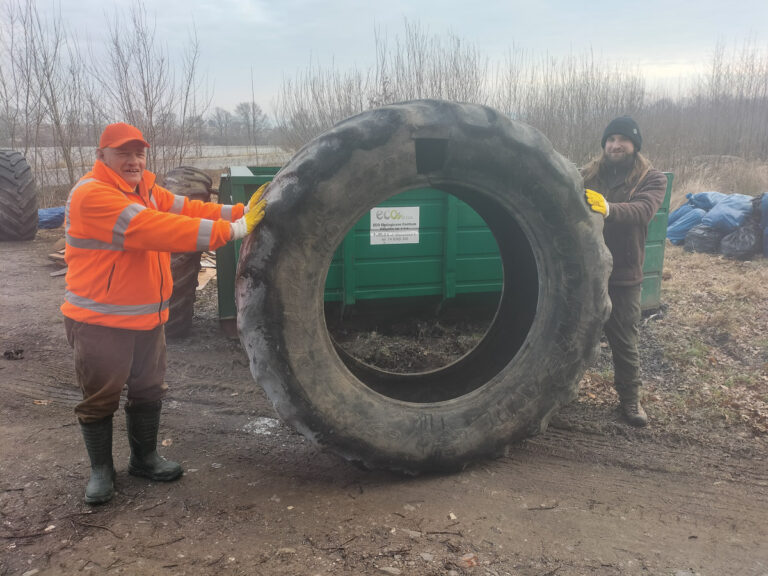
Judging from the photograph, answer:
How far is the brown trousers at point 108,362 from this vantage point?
9.12 ft

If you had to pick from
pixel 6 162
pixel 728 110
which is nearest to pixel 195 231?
pixel 6 162

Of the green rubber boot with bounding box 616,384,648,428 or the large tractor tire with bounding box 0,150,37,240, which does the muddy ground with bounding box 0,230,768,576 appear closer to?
the green rubber boot with bounding box 616,384,648,428

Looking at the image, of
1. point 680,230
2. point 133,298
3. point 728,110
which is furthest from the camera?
point 728,110

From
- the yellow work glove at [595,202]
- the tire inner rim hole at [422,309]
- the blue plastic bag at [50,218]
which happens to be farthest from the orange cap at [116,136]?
the blue plastic bag at [50,218]

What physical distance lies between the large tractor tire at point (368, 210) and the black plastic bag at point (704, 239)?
7343mm

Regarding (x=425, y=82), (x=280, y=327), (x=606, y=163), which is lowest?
(x=280, y=327)

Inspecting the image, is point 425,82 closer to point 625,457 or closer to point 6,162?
point 6,162

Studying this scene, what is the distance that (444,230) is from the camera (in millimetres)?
5082

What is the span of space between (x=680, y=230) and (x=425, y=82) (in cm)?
714

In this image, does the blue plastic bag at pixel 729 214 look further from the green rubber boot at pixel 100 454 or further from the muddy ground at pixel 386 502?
the green rubber boot at pixel 100 454

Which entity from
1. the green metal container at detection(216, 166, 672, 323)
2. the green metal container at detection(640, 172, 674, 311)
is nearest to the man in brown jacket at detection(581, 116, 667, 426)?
the green metal container at detection(216, 166, 672, 323)

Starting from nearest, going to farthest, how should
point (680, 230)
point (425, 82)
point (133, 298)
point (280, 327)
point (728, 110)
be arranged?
point (280, 327)
point (133, 298)
point (680, 230)
point (425, 82)
point (728, 110)

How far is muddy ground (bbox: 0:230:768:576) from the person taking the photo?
7.67 feet

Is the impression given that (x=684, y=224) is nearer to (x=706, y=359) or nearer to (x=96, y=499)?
(x=706, y=359)
